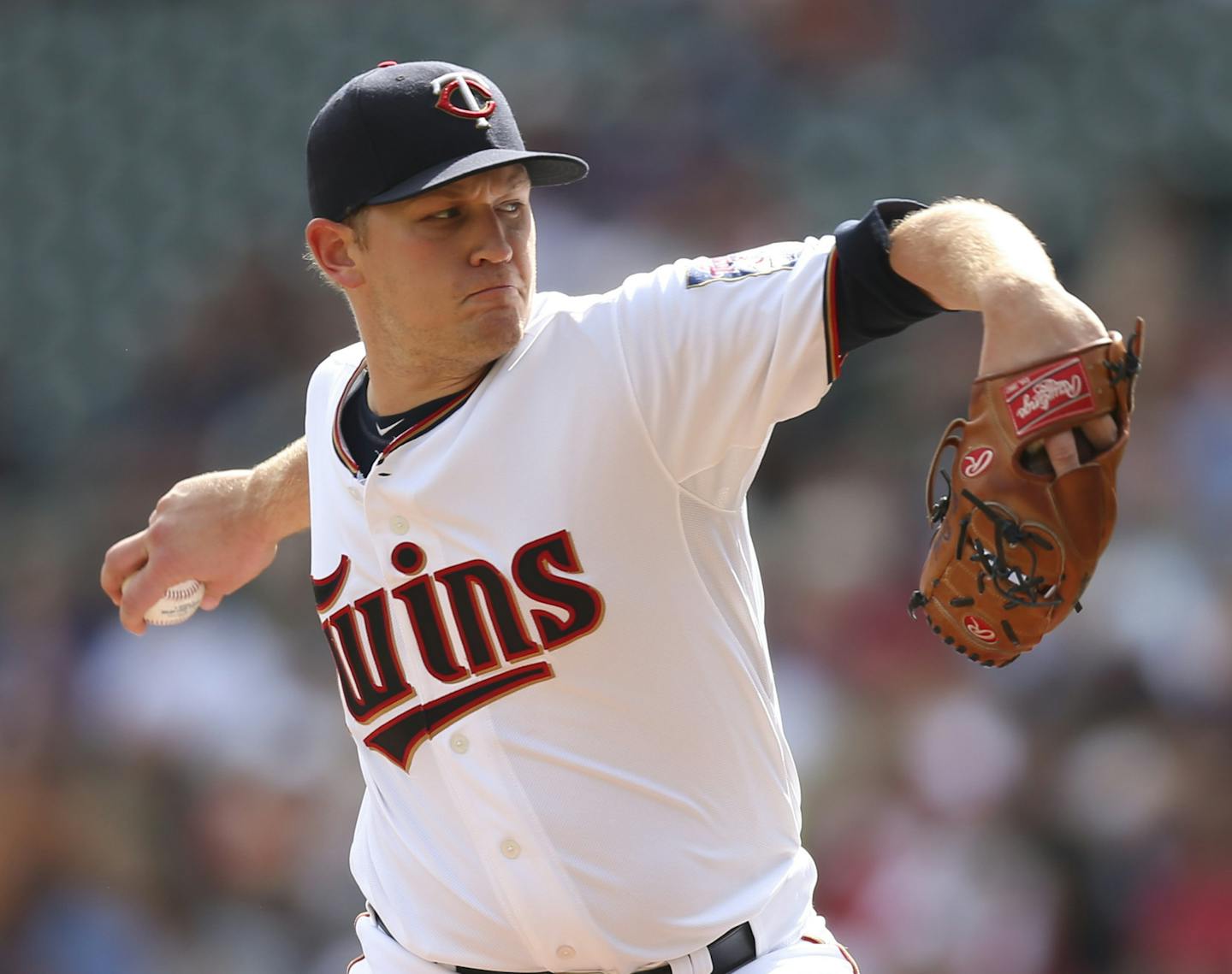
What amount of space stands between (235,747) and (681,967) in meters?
2.86

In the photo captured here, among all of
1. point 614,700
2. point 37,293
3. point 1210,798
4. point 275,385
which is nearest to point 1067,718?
point 1210,798

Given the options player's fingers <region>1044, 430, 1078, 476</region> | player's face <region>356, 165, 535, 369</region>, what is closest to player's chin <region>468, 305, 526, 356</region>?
player's face <region>356, 165, 535, 369</region>

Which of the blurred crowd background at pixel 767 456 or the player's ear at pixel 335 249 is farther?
the blurred crowd background at pixel 767 456

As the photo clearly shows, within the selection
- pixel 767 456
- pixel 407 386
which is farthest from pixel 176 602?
pixel 767 456

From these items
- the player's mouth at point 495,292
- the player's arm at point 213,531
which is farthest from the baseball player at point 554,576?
the player's arm at point 213,531

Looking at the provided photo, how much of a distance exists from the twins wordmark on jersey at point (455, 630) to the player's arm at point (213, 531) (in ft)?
1.16

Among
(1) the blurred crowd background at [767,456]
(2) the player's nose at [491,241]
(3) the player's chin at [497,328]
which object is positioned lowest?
(1) the blurred crowd background at [767,456]

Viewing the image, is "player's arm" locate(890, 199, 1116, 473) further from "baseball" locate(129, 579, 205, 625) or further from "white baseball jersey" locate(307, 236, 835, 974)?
"baseball" locate(129, 579, 205, 625)

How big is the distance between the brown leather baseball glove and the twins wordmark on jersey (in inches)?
18.1

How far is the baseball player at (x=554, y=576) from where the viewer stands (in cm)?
180

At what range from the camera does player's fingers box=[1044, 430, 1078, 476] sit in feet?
4.70

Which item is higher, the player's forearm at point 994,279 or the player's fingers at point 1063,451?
the player's forearm at point 994,279

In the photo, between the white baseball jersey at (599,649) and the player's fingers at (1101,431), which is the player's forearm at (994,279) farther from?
the white baseball jersey at (599,649)

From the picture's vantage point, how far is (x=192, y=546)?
239cm
